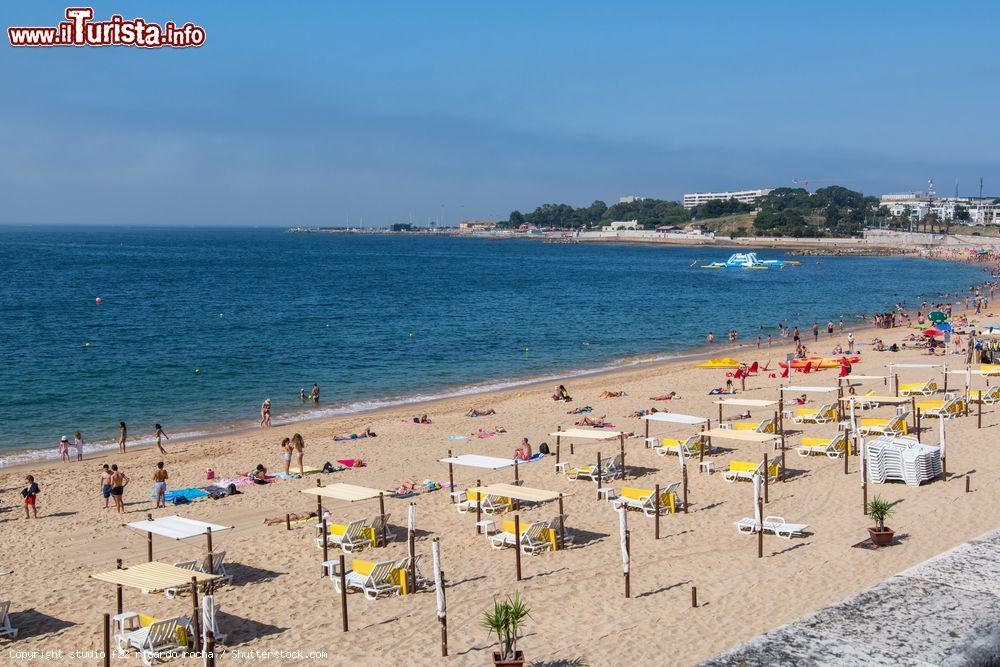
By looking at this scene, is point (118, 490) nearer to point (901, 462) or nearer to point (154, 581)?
point (154, 581)

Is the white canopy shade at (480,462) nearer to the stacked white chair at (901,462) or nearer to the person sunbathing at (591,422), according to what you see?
the stacked white chair at (901,462)

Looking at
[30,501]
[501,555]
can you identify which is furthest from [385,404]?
[501,555]

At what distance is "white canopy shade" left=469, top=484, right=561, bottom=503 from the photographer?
Answer: 16.0 meters

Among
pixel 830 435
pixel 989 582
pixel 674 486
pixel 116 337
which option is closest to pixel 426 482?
pixel 674 486

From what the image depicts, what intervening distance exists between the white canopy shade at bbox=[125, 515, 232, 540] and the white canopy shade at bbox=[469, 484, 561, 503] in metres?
4.78

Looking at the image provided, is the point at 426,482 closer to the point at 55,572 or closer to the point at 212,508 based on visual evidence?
the point at 212,508

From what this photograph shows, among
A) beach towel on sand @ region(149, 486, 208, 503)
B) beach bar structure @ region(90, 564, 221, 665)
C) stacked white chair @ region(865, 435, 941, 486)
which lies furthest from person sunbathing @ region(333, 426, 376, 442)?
stacked white chair @ region(865, 435, 941, 486)

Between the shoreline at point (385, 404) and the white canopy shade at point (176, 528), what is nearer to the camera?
the white canopy shade at point (176, 528)

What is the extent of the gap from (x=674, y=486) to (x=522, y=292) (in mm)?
68513

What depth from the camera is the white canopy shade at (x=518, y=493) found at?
629 inches

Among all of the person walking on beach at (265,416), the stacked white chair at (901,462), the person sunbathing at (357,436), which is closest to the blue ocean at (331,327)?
the person walking on beach at (265,416)

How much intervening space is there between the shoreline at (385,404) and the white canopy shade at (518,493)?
45.0ft

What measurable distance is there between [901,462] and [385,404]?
19793 mm

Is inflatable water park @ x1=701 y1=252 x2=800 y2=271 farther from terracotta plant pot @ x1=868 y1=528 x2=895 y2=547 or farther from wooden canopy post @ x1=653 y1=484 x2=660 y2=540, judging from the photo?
terracotta plant pot @ x1=868 y1=528 x2=895 y2=547
